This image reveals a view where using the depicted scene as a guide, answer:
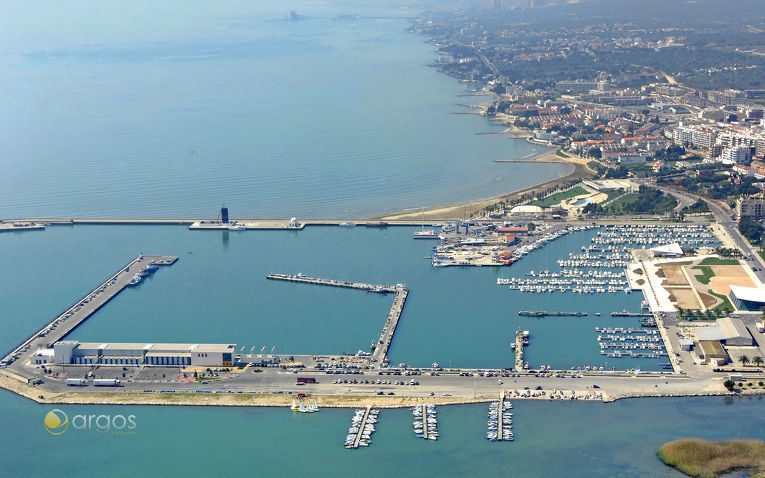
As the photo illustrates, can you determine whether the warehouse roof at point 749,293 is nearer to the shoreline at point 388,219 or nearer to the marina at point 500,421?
the marina at point 500,421

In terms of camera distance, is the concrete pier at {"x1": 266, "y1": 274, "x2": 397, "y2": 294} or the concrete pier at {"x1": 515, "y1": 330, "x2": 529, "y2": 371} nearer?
the concrete pier at {"x1": 515, "y1": 330, "x2": 529, "y2": 371}

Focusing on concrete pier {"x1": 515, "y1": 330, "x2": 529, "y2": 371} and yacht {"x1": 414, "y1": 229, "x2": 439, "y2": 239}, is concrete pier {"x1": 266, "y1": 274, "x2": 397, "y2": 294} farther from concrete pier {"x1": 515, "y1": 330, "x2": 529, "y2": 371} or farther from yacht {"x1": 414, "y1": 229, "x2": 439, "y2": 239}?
yacht {"x1": 414, "y1": 229, "x2": 439, "y2": 239}

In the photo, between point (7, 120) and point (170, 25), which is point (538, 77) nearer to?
point (7, 120)

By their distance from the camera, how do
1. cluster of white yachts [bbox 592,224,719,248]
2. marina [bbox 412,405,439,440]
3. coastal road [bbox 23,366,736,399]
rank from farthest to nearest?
cluster of white yachts [bbox 592,224,719,248]
coastal road [bbox 23,366,736,399]
marina [bbox 412,405,439,440]

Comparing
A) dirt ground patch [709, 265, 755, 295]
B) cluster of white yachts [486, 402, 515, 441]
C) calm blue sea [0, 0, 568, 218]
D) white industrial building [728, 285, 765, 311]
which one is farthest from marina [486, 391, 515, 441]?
calm blue sea [0, 0, 568, 218]

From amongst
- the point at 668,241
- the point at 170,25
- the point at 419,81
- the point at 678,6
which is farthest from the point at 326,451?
the point at 170,25

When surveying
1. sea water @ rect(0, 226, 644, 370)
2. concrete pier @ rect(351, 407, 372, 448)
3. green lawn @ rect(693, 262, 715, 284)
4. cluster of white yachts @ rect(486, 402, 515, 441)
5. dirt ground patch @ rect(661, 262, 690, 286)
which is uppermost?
green lawn @ rect(693, 262, 715, 284)

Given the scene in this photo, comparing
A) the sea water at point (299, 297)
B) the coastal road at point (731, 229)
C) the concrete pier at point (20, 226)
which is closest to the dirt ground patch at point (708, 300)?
the sea water at point (299, 297)

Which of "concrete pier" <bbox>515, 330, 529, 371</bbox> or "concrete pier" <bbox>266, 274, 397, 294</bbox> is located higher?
"concrete pier" <bbox>266, 274, 397, 294</bbox>
